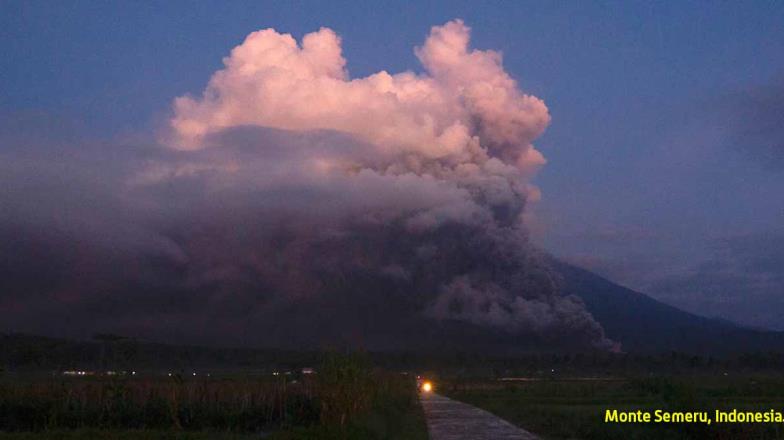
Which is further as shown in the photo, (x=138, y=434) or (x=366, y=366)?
(x=366, y=366)

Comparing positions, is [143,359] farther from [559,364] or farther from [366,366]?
[366,366]

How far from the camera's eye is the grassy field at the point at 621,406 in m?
28.6

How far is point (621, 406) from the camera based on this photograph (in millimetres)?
50188

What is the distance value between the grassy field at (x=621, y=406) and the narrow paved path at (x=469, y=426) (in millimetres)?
1072

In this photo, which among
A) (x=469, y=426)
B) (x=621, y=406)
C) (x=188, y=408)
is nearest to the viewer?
(x=469, y=426)

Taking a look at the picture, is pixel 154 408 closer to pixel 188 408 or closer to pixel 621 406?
pixel 188 408

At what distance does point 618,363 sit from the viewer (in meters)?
139

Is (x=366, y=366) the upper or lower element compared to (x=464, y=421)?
upper

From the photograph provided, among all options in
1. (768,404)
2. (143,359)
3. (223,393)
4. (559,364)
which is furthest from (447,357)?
(223,393)

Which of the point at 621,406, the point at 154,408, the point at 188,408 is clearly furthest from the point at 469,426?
the point at 621,406

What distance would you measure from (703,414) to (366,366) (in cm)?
1278

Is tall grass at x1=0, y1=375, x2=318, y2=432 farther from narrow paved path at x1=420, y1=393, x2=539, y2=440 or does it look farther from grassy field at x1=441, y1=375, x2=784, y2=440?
grassy field at x1=441, y1=375, x2=784, y2=440

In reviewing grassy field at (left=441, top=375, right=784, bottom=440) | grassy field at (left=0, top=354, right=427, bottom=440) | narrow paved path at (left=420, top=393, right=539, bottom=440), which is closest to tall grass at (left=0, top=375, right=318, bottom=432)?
grassy field at (left=0, top=354, right=427, bottom=440)

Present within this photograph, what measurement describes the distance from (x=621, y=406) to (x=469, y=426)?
2069cm
